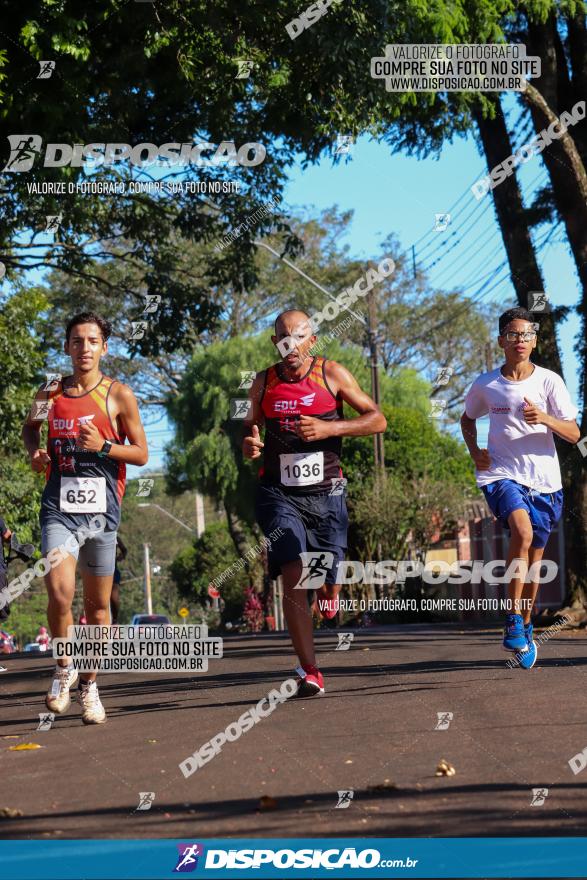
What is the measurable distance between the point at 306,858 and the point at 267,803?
0.70m

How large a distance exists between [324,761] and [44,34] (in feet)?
28.9

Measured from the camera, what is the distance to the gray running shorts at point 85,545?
285 inches

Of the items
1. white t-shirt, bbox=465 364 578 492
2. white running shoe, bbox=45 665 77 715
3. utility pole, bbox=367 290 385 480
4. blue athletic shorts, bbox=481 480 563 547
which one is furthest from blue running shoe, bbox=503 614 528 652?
utility pole, bbox=367 290 385 480

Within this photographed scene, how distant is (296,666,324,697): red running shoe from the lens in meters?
7.66

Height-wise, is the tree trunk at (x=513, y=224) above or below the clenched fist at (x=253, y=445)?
above

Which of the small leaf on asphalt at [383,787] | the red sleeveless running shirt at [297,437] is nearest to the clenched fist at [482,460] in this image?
the red sleeveless running shirt at [297,437]

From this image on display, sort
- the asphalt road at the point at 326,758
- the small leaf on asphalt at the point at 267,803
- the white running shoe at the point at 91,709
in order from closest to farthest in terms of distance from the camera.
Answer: the asphalt road at the point at 326,758 → the small leaf on asphalt at the point at 267,803 → the white running shoe at the point at 91,709

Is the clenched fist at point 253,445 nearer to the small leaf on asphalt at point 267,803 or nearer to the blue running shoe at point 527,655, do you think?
the blue running shoe at point 527,655

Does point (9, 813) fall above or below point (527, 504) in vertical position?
below

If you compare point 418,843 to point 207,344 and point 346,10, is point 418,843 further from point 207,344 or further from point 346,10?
point 207,344

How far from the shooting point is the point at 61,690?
732 centimetres

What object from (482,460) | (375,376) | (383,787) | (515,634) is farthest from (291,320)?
(375,376)

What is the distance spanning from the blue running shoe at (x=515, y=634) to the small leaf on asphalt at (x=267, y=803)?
3724 mm

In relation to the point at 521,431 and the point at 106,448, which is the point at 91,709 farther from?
the point at 521,431
